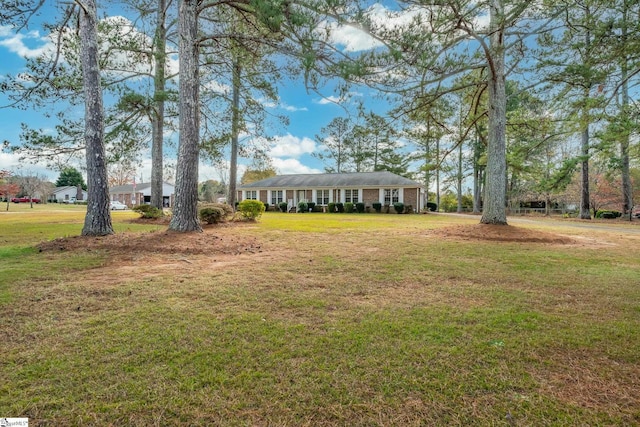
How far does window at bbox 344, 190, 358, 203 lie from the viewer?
29141 millimetres

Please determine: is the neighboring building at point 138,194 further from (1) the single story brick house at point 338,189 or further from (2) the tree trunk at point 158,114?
(2) the tree trunk at point 158,114

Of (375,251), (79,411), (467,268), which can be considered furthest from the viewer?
(375,251)

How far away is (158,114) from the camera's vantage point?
515 inches

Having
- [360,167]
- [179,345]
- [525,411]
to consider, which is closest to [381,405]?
[525,411]

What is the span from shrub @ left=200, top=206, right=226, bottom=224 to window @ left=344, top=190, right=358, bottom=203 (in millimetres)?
18092

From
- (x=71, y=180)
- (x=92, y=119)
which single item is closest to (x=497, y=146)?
(x=92, y=119)

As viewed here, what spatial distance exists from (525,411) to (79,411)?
8.57 ft

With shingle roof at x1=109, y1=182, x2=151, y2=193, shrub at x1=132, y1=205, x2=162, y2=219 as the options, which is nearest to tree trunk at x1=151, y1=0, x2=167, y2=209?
shrub at x1=132, y1=205, x2=162, y2=219

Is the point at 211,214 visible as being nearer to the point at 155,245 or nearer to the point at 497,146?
the point at 155,245

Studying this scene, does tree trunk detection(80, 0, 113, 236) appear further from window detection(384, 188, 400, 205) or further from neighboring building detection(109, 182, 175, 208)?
neighboring building detection(109, 182, 175, 208)

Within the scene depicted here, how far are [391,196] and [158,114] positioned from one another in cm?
1993

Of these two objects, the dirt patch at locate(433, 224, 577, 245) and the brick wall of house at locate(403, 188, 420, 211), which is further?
the brick wall of house at locate(403, 188, 420, 211)

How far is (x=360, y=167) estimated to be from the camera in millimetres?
38375

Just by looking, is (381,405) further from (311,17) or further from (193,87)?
(193,87)
